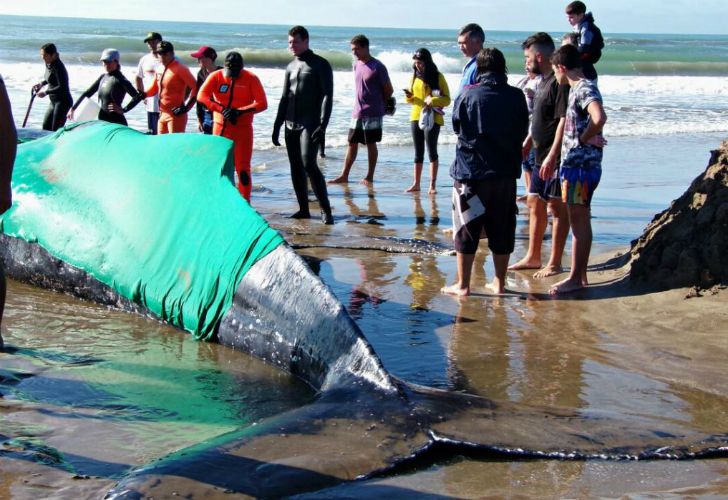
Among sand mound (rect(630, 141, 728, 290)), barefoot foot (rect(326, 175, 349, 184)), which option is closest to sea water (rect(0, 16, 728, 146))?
barefoot foot (rect(326, 175, 349, 184))

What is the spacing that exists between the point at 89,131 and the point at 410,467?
14.1 feet

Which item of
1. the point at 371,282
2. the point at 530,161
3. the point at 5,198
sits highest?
the point at 5,198

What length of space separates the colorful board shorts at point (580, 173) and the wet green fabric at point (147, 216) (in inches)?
87.5

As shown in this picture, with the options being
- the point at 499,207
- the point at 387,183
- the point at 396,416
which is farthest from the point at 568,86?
the point at 387,183

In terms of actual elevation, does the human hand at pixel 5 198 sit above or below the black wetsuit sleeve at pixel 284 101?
below

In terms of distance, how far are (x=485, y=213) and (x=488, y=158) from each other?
0.38 m

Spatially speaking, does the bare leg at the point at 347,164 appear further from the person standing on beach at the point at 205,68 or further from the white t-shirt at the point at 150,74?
the white t-shirt at the point at 150,74

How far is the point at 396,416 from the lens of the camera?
3.96 m

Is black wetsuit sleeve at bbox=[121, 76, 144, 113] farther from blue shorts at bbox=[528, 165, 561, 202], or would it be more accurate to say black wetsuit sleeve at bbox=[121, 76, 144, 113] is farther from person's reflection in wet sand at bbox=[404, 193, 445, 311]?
blue shorts at bbox=[528, 165, 561, 202]

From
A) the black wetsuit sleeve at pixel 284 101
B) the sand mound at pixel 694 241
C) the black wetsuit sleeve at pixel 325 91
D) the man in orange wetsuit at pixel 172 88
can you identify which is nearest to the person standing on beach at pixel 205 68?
the man in orange wetsuit at pixel 172 88

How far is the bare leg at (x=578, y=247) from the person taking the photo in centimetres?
673

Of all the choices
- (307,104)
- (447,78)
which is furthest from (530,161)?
(447,78)

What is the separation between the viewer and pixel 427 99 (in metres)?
11.0

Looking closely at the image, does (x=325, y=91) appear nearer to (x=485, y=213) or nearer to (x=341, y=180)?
(x=341, y=180)
